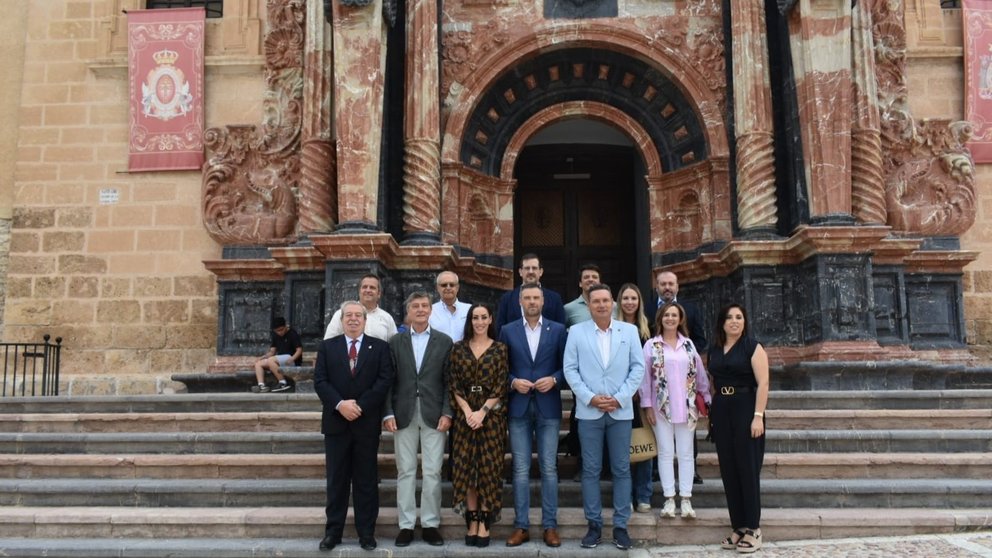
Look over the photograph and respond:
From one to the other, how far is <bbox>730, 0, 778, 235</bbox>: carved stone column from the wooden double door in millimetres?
3149

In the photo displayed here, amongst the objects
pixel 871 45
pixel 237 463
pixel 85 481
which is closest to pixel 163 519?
pixel 237 463

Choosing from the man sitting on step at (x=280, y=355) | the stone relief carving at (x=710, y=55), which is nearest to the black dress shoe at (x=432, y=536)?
the man sitting on step at (x=280, y=355)

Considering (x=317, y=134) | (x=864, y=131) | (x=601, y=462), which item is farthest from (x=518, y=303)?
(x=864, y=131)

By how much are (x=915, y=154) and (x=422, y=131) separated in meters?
7.10

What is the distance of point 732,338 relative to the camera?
5.99 metres

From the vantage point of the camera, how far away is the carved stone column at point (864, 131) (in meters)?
10.6

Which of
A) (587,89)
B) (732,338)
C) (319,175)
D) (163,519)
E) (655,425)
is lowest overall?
(163,519)

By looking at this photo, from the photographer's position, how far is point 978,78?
12.2 meters

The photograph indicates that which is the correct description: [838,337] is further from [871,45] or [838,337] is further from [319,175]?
[319,175]

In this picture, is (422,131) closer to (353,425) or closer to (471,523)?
(353,425)

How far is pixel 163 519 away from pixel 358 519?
1.67 meters

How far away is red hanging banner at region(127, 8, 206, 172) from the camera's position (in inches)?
489

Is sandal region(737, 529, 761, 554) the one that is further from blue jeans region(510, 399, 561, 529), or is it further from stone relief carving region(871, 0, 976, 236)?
stone relief carving region(871, 0, 976, 236)

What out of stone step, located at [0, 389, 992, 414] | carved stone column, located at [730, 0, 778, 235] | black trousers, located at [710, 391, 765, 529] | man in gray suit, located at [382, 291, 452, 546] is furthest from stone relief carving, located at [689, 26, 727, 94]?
man in gray suit, located at [382, 291, 452, 546]
